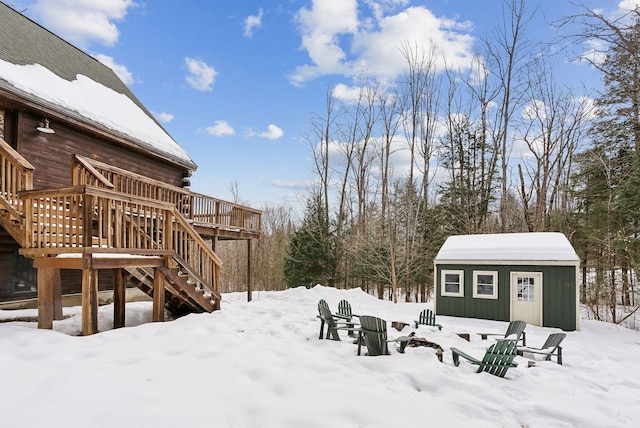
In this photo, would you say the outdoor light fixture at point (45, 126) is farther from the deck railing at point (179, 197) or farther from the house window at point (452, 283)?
the house window at point (452, 283)

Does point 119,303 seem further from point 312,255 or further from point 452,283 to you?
point 312,255

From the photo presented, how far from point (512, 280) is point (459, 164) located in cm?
1101

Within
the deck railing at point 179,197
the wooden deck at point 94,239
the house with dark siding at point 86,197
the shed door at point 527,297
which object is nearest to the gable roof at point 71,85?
the house with dark siding at point 86,197

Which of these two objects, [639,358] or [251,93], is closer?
[639,358]

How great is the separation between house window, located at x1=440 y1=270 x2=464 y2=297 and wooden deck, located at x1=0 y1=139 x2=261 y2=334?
7412 mm

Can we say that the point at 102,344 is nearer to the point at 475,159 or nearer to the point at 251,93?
the point at 251,93

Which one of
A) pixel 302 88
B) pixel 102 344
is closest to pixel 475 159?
pixel 302 88

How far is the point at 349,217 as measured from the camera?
2234cm

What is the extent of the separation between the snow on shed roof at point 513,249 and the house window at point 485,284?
18.7 inches

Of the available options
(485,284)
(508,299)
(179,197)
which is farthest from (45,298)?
(508,299)

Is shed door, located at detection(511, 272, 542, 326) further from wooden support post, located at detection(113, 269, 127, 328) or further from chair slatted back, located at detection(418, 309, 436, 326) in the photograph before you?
wooden support post, located at detection(113, 269, 127, 328)

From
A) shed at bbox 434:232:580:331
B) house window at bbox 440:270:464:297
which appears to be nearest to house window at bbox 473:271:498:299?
shed at bbox 434:232:580:331

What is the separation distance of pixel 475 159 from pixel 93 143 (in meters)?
18.1

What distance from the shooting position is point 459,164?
20.5 meters
